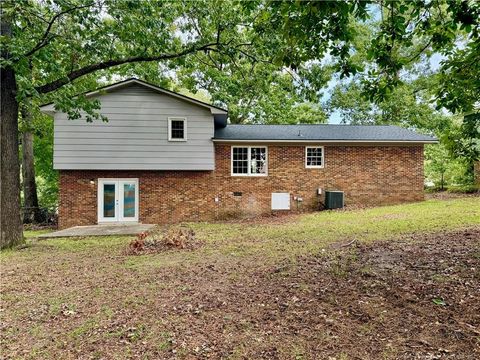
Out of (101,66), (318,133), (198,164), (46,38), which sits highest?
(101,66)

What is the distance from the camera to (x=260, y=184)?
1408cm

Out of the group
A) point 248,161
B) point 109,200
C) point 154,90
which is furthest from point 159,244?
point 154,90

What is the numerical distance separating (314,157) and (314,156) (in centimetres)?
5

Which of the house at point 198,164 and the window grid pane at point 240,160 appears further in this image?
the window grid pane at point 240,160

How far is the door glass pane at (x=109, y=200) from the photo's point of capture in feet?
42.8

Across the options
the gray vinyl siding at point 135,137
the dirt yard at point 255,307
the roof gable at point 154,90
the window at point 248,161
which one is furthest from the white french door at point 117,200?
the dirt yard at point 255,307

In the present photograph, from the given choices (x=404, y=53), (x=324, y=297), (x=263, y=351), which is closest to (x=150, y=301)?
(x=263, y=351)

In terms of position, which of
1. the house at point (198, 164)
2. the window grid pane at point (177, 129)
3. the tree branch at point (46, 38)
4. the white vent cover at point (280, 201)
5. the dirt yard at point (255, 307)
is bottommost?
the dirt yard at point (255, 307)

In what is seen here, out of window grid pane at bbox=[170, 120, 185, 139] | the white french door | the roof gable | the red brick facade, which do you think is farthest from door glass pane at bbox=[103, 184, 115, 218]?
the roof gable

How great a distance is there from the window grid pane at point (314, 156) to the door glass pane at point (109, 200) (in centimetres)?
896

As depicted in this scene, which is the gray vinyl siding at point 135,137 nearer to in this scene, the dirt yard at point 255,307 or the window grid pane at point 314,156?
the window grid pane at point 314,156

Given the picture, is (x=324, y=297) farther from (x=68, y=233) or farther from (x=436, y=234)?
(x=68, y=233)

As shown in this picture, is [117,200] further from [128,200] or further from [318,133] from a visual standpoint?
[318,133]

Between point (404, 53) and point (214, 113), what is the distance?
18158 mm
